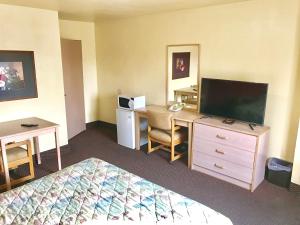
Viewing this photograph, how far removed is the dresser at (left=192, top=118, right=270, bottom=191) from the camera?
3.06 m

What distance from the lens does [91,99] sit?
18.8 ft

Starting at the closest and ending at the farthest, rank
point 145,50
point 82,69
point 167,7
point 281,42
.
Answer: point 281,42, point 167,7, point 145,50, point 82,69

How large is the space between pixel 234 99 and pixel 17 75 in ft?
10.4

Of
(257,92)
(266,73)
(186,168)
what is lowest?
(186,168)

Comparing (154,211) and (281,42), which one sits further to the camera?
(281,42)

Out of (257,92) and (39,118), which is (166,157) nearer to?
(257,92)

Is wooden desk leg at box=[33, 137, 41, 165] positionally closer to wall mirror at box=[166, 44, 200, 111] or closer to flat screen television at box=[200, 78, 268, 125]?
wall mirror at box=[166, 44, 200, 111]

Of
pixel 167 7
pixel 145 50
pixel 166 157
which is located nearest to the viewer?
pixel 167 7

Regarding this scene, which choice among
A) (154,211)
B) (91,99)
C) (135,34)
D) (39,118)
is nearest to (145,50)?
(135,34)

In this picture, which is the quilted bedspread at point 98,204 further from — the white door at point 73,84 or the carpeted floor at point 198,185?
the white door at point 73,84

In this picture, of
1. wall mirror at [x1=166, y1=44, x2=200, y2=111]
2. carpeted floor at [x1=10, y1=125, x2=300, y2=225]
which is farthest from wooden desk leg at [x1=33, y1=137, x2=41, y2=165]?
wall mirror at [x1=166, y1=44, x2=200, y2=111]

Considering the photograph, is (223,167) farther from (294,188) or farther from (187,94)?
(187,94)

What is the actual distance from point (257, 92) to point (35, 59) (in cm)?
327

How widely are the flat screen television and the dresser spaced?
133mm
